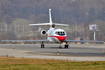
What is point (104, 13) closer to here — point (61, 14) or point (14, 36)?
point (61, 14)

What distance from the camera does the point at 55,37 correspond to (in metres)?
45.8

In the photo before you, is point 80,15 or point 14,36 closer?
point 14,36

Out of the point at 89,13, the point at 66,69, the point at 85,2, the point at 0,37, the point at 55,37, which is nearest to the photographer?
the point at 66,69

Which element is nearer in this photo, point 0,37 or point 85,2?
point 0,37

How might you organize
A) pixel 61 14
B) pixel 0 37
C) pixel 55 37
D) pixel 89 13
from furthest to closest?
pixel 61 14 → pixel 89 13 → pixel 0 37 → pixel 55 37

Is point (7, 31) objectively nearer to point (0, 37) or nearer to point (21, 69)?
point (0, 37)

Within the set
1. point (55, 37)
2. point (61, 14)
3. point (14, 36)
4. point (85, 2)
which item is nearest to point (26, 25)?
point (14, 36)

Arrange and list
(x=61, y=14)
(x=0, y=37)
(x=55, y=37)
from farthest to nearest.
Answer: (x=61, y=14) → (x=0, y=37) → (x=55, y=37)

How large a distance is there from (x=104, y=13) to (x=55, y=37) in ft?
435

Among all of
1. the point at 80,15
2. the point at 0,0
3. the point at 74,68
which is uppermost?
the point at 0,0

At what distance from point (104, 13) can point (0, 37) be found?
89.8 metres

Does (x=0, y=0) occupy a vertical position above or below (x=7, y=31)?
above

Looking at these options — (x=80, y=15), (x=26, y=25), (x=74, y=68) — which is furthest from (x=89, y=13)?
(x=74, y=68)

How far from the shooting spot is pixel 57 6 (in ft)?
650
